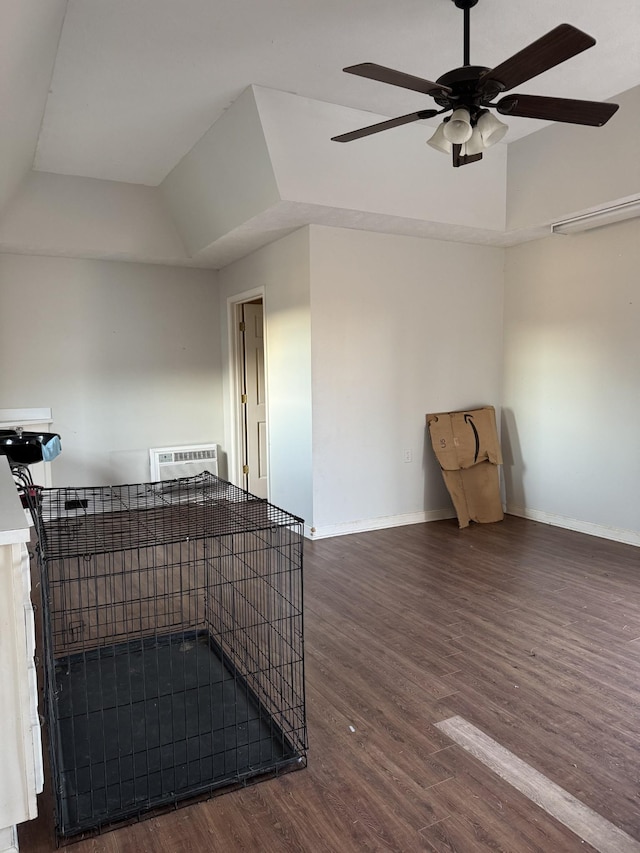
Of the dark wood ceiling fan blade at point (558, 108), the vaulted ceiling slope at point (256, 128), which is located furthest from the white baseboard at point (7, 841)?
the dark wood ceiling fan blade at point (558, 108)

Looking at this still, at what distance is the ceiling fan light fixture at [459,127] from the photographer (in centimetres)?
257

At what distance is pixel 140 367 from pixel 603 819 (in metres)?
5.16

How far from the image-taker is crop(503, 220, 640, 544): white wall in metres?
4.38

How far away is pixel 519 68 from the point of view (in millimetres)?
2236

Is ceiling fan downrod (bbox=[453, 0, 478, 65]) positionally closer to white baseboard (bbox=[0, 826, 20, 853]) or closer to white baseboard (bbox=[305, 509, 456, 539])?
white baseboard (bbox=[305, 509, 456, 539])

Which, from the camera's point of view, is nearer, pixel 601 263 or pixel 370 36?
pixel 370 36

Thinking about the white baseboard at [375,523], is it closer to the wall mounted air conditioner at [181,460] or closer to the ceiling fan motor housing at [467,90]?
the wall mounted air conditioner at [181,460]

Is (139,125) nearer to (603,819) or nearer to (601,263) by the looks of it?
(601,263)

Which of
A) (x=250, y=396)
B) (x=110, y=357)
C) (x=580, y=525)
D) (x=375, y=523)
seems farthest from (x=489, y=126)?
(x=110, y=357)

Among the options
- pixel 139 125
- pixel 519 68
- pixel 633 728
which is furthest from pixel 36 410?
pixel 633 728

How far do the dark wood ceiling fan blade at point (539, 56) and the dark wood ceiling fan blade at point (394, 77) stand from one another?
0.19 meters

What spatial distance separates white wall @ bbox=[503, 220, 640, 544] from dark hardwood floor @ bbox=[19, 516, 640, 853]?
77 cm

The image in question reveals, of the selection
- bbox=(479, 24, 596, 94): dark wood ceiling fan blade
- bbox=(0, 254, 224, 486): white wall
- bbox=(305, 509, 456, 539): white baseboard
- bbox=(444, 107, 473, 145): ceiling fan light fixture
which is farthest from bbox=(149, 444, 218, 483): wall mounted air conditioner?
bbox=(479, 24, 596, 94): dark wood ceiling fan blade

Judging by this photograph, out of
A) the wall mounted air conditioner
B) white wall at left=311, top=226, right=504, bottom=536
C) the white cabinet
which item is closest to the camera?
the white cabinet
